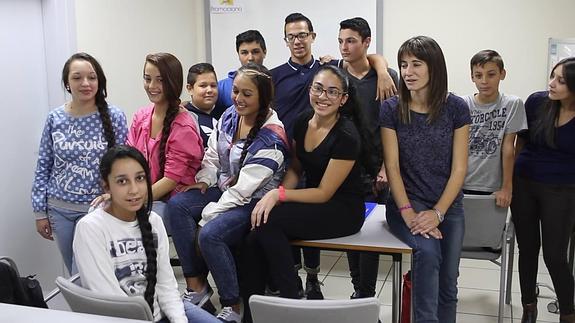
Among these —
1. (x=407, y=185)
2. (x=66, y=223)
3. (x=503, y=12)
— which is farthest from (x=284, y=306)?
(x=503, y=12)

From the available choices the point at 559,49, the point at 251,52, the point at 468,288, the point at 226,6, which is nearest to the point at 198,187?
the point at 251,52

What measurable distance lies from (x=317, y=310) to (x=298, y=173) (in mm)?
1130

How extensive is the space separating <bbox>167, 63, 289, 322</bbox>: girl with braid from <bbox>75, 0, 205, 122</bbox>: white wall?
1334 millimetres

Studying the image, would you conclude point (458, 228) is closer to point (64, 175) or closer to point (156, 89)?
point (156, 89)

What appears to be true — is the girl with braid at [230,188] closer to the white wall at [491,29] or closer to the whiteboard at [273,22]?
the whiteboard at [273,22]

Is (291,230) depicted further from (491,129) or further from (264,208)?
(491,129)

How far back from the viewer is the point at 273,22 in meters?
4.67

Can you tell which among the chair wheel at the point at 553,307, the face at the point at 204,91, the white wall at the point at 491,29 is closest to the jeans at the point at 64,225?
the face at the point at 204,91

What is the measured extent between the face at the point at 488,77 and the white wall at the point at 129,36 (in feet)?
7.66

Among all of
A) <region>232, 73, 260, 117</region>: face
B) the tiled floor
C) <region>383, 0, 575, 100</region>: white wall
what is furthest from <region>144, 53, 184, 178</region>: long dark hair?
<region>383, 0, 575, 100</region>: white wall

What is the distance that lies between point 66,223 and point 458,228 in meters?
1.84

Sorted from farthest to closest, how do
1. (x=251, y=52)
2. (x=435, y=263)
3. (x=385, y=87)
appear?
1. (x=251, y=52)
2. (x=385, y=87)
3. (x=435, y=263)

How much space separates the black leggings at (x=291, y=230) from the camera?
238cm

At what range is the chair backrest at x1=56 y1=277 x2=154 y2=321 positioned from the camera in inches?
64.6
